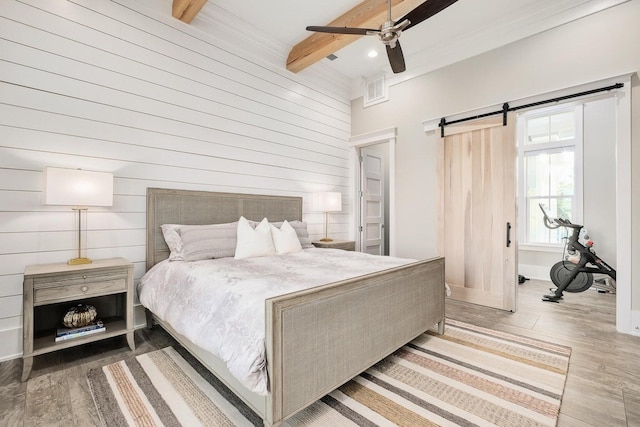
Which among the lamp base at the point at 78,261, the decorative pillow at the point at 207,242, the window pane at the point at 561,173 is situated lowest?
the lamp base at the point at 78,261

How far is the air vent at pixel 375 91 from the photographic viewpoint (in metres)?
4.63

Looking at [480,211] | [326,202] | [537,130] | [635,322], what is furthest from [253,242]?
[537,130]

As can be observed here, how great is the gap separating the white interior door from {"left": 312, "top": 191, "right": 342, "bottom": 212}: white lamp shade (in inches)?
38.7

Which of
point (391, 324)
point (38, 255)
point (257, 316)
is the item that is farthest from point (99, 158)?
point (391, 324)

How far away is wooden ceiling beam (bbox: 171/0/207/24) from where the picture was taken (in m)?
2.84

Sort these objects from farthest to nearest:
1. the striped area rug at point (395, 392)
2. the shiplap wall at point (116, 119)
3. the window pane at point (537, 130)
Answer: the window pane at point (537, 130), the shiplap wall at point (116, 119), the striped area rug at point (395, 392)

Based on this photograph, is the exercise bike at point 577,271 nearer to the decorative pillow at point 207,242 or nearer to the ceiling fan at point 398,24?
the ceiling fan at point 398,24

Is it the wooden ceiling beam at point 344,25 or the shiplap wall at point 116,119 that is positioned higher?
the wooden ceiling beam at point 344,25

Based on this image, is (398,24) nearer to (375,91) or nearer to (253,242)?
(253,242)

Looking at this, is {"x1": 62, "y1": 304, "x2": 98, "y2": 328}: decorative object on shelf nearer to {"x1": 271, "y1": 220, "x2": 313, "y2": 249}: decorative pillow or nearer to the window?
{"x1": 271, "y1": 220, "x2": 313, "y2": 249}: decorative pillow

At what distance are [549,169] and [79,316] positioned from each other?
22.4ft

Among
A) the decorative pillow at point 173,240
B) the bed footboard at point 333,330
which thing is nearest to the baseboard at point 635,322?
the bed footboard at point 333,330

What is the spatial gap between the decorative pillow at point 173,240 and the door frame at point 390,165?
2.92 meters

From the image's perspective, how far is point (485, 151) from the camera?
11.9 feet
